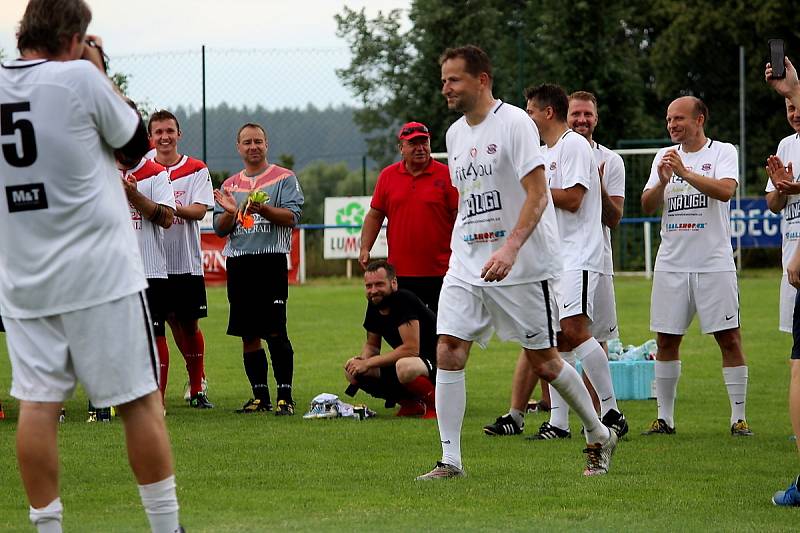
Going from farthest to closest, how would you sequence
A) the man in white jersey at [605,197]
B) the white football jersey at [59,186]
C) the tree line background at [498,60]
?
the tree line background at [498,60] < the man in white jersey at [605,197] < the white football jersey at [59,186]

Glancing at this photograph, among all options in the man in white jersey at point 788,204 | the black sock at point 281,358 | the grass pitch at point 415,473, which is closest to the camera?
the grass pitch at point 415,473

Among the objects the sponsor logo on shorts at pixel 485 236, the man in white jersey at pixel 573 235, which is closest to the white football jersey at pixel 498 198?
the sponsor logo on shorts at pixel 485 236

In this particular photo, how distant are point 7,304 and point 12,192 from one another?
15.8 inches

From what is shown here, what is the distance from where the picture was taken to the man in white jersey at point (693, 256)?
9.10 m

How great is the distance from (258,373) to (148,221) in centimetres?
148

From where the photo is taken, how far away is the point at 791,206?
355 inches

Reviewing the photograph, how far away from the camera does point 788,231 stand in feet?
29.7

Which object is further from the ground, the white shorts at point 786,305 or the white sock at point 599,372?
the white shorts at point 786,305

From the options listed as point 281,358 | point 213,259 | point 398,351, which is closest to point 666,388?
point 398,351

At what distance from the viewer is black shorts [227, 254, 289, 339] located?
10523 mm

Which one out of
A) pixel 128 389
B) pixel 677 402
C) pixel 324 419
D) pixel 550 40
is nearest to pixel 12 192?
pixel 128 389

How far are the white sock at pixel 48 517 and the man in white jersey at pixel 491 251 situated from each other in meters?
2.51

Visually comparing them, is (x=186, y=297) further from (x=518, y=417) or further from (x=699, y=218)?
(x=699, y=218)

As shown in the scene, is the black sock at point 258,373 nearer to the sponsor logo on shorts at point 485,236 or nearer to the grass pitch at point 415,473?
the grass pitch at point 415,473
